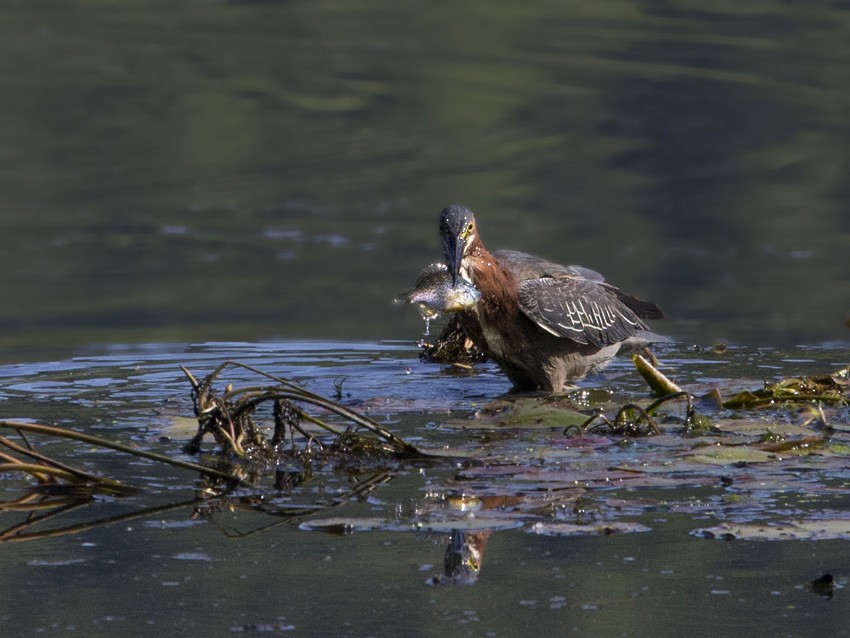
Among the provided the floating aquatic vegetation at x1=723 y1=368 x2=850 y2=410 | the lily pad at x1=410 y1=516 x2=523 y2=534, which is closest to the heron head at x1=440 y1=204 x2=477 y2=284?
the floating aquatic vegetation at x1=723 y1=368 x2=850 y2=410

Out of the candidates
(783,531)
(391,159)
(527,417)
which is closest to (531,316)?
(527,417)

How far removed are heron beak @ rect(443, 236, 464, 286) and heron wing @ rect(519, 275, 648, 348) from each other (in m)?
0.59

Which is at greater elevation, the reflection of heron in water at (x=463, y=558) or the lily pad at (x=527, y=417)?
the lily pad at (x=527, y=417)

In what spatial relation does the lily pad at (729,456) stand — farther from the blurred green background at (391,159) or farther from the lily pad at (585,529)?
the blurred green background at (391,159)

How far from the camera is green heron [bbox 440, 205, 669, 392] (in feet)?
26.5

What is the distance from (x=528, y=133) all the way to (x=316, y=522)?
12.2m

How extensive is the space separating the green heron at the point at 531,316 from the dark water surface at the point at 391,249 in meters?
0.24

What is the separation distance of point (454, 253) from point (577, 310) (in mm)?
918

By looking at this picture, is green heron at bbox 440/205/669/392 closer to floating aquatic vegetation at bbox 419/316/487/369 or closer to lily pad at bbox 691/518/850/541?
floating aquatic vegetation at bbox 419/316/487/369

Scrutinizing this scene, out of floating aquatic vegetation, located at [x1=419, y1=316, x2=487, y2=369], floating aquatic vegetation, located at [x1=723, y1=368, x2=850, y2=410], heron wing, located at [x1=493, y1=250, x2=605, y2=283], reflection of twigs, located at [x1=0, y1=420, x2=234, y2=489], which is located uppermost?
heron wing, located at [x1=493, y1=250, x2=605, y2=283]

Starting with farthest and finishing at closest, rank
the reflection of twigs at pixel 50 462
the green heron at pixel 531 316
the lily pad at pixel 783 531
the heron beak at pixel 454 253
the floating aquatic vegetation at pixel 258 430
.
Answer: the green heron at pixel 531 316 < the heron beak at pixel 454 253 < the floating aquatic vegetation at pixel 258 430 < the reflection of twigs at pixel 50 462 < the lily pad at pixel 783 531

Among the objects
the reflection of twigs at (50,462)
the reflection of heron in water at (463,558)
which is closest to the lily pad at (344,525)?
the reflection of heron in water at (463,558)

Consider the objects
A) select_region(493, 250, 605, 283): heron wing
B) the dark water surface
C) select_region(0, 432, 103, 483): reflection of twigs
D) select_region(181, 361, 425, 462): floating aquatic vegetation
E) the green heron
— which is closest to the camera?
the dark water surface

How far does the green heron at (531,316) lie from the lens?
806cm
